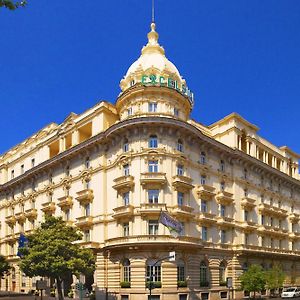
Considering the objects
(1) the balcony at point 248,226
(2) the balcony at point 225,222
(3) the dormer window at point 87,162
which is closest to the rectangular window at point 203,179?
(2) the balcony at point 225,222

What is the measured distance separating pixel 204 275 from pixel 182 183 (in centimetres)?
1247

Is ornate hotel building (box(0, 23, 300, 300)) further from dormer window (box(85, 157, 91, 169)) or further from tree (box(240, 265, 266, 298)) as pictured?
tree (box(240, 265, 266, 298))

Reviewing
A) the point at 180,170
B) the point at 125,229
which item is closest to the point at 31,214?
the point at 125,229

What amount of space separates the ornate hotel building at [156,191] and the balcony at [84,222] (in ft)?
0.64

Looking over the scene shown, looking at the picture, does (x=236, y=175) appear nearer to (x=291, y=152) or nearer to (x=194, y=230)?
(x=194, y=230)

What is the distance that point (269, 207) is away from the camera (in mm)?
64812

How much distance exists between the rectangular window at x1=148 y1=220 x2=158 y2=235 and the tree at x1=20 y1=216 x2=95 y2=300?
7171 millimetres

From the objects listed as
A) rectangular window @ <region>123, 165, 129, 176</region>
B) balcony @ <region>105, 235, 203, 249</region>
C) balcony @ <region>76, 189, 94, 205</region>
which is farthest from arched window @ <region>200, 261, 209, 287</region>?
balcony @ <region>76, 189, 94, 205</region>

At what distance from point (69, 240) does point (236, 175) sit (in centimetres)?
2709

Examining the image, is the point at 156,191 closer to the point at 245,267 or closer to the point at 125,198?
the point at 125,198

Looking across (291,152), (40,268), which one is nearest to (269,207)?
(291,152)

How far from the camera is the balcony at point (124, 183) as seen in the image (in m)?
47.5

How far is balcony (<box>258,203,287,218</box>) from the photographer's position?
62.5 meters

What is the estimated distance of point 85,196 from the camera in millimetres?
53219
